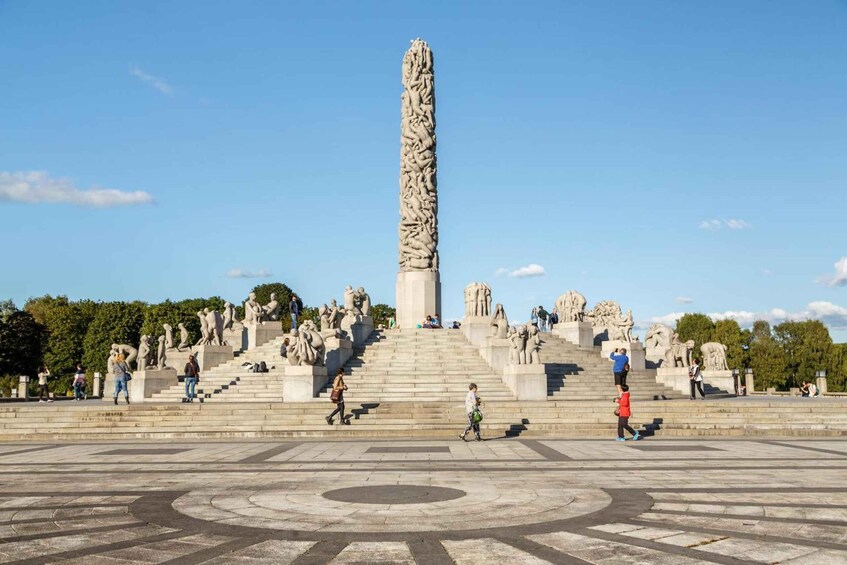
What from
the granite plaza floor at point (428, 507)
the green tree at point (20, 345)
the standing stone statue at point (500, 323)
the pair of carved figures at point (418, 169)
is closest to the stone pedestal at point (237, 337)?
the pair of carved figures at point (418, 169)

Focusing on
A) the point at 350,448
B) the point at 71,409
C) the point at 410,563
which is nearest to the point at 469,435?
the point at 350,448

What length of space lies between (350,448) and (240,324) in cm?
2219

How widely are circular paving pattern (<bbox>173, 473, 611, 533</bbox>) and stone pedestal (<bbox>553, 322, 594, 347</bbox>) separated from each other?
26.7 m

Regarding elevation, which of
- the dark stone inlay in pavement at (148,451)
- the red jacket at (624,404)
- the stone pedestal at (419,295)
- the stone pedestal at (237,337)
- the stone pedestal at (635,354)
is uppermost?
the stone pedestal at (419,295)

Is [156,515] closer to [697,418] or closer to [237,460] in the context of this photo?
[237,460]

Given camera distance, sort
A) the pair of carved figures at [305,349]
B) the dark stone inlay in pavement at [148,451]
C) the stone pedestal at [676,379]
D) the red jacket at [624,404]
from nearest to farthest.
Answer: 1. the dark stone inlay in pavement at [148,451]
2. the red jacket at [624,404]
3. the pair of carved figures at [305,349]
4. the stone pedestal at [676,379]

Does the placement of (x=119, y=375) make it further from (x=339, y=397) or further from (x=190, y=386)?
(x=339, y=397)

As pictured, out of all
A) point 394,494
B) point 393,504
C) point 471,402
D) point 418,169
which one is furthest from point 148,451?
point 418,169

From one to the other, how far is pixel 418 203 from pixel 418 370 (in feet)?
48.7

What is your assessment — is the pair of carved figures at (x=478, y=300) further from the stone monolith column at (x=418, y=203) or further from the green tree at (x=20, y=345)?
the green tree at (x=20, y=345)

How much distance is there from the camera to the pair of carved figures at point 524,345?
29.0m

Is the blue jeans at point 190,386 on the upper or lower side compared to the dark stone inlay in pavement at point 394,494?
upper

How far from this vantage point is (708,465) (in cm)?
1462

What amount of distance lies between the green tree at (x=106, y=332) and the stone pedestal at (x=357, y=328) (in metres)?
35.9
